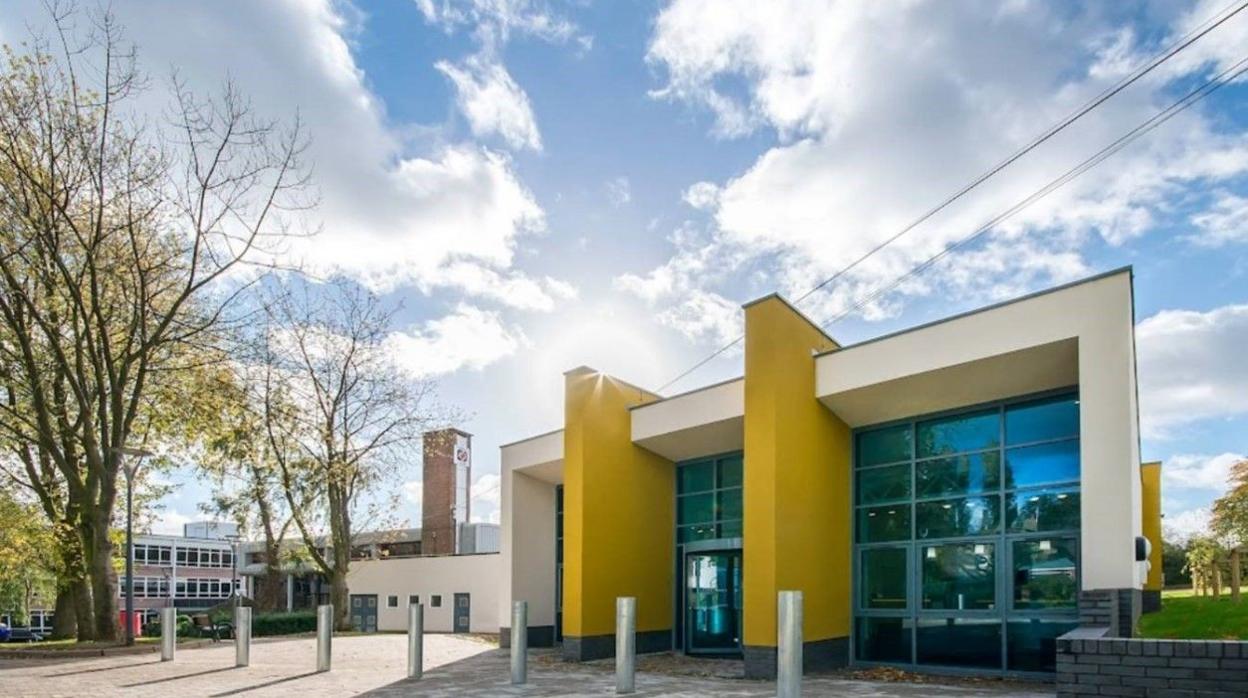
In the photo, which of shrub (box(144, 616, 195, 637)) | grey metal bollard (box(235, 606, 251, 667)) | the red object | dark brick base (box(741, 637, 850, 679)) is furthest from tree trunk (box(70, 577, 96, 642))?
dark brick base (box(741, 637, 850, 679))

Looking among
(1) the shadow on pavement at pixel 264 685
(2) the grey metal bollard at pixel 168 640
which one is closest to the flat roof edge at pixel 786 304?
(1) the shadow on pavement at pixel 264 685

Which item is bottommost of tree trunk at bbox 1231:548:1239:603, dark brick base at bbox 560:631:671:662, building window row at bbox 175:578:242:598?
building window row at bbox 175:578:242:598

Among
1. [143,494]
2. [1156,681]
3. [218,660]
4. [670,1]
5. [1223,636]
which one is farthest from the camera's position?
[143,494]

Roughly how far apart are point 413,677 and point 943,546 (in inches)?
326

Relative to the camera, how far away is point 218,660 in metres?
15.6

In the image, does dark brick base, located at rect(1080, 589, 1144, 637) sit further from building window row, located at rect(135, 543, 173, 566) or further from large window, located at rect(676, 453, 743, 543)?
building window row, located at rect(135, 543, 173, 566)

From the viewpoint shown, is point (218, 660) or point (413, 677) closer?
point (413, 677)

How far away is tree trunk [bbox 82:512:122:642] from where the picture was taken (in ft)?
59.2

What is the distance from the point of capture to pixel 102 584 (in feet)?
59.2

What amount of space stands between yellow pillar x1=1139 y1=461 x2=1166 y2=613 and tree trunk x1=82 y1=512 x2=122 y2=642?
2297cm

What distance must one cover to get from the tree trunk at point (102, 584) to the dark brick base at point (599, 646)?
9996mm

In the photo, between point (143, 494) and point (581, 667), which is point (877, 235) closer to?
point (581, 667)

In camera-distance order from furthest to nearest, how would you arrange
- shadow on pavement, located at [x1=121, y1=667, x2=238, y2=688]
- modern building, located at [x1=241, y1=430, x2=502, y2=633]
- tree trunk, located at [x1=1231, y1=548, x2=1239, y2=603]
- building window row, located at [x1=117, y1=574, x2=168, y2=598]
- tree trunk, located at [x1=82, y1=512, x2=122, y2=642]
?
building window row, located at [x1=117, y1=574, x2=168, y2=598], modern building, located at [x1=241, y1=430, x2=502, y2=633], tree trunk, located at [x1=82, y1=512, x2=122, y2=642], tree trunk, located at [x1=1231, y1=548, x2=1239, y2=603], shadow on pavement, located at [x1=121, y1=667, x2=238, y2=688]

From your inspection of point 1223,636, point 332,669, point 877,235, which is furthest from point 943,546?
point 332,669
